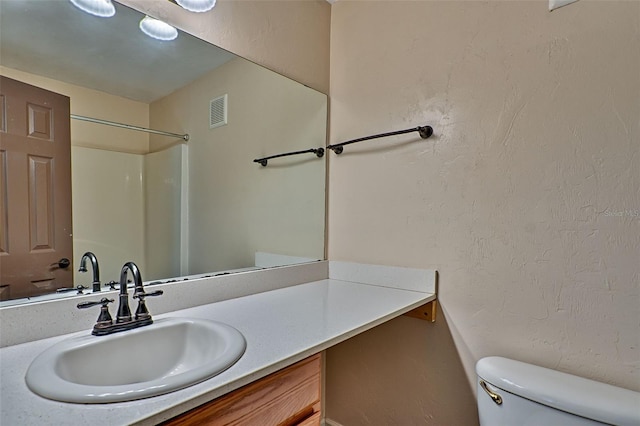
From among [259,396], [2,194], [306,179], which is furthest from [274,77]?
[259,396]

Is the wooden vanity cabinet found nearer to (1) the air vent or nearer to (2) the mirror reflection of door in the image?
(2) the mirror reflection of door

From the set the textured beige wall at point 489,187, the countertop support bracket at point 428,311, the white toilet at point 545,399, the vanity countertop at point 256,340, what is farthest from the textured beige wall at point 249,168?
the white toilet at point 545,399

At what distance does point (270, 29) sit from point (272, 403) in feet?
4.73

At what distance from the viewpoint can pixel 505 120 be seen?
1.17 m

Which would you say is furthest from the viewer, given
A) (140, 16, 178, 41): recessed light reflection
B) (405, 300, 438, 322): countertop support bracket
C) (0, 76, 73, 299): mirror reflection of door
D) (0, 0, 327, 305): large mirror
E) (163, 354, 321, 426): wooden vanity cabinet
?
(405, 300, 438, 322): countertop support bracket

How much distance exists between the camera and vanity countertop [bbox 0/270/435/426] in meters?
0.56

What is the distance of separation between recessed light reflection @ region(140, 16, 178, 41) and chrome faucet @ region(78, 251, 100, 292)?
0.75 metres

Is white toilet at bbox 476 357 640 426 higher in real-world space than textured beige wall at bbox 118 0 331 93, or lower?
lower

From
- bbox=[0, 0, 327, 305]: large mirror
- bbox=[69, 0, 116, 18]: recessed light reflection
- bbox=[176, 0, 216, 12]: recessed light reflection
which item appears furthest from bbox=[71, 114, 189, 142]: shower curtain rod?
bbox=[176, 0, 216, 12]: recessed light reflection

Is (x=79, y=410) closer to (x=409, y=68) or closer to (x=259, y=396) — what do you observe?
(x=259, y=396)

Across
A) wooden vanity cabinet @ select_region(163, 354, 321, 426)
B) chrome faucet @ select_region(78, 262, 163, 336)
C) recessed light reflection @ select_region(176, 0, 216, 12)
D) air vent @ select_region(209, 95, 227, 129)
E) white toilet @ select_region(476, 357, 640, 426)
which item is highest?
recessed light reflection @ select_region(176, 0, 216, 12)

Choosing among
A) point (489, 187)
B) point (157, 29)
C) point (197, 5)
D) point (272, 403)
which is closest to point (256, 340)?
point (272, 403)

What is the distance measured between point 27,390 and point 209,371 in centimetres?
33

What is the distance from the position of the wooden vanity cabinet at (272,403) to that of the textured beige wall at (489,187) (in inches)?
26.2
